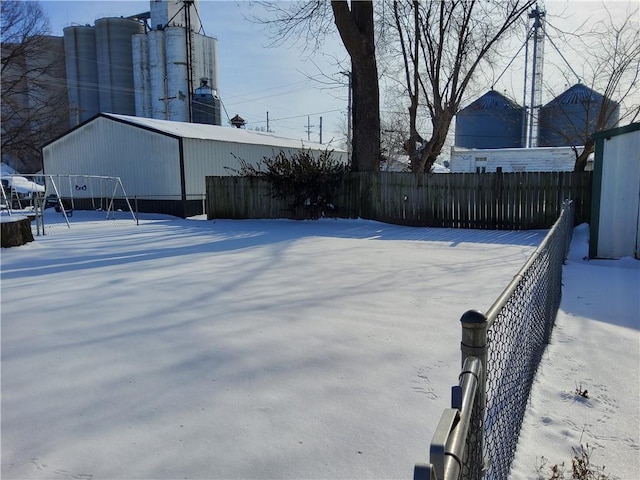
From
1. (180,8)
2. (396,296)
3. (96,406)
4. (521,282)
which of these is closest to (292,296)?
(396,296)

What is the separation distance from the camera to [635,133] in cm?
695

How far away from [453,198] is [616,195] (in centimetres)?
582

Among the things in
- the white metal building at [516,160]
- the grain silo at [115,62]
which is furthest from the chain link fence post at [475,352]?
the grain silo at [115,62]

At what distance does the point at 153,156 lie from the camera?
745 inches

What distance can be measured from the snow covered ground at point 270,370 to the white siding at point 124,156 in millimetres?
12593

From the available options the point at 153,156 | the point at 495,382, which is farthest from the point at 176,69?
the point at 495,382

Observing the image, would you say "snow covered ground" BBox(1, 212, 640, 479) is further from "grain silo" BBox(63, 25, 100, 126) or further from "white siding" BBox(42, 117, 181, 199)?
"grain silo" BBox(63, 25, 100, 126)

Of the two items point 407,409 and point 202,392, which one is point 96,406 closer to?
point 202,392

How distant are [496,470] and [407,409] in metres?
0.69

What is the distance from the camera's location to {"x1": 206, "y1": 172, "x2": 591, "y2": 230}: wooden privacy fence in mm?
11898

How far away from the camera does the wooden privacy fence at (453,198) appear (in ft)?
39.0

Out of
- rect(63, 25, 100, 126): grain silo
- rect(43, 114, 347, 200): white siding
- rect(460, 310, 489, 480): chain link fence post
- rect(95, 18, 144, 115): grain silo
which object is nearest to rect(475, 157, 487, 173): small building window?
rect(43, 114, 347, 200): white siding

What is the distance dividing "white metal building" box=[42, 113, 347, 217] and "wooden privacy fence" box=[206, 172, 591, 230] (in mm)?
4015

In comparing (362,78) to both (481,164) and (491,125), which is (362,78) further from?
(491,125)
